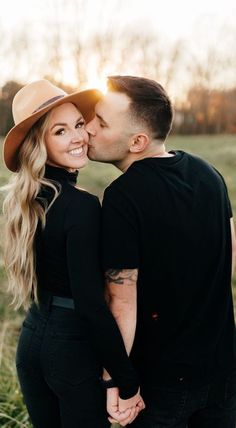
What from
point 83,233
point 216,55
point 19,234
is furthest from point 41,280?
point 216,55

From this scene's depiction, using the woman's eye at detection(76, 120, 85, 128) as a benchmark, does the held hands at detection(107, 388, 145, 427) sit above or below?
below

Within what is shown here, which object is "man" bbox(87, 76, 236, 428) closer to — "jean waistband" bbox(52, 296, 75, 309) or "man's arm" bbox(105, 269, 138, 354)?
"man's arm" bbox(105, 269, 138, 354)

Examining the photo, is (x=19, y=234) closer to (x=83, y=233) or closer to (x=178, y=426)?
(x=83, y=233)

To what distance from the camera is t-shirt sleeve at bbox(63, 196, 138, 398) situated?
2.19 m

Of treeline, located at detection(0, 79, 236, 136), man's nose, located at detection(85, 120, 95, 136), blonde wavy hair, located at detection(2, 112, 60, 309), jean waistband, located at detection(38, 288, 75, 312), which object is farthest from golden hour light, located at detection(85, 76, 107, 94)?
treeline, located at detection(0, 79, 236, 136)

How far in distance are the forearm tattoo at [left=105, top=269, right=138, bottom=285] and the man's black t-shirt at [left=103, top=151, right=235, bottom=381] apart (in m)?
0.02

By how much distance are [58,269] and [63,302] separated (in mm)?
155

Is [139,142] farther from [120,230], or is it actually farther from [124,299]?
[124,299]

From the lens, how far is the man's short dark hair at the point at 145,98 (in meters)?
2.37

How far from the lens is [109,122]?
8.03ft

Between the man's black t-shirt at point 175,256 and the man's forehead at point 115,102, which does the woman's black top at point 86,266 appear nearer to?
the man's black t-shirt at point 175,256

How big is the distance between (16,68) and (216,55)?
71.3 feet

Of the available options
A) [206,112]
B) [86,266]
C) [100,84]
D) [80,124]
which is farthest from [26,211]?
[206,112]

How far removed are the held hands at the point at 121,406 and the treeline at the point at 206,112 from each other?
3692 centimetres
